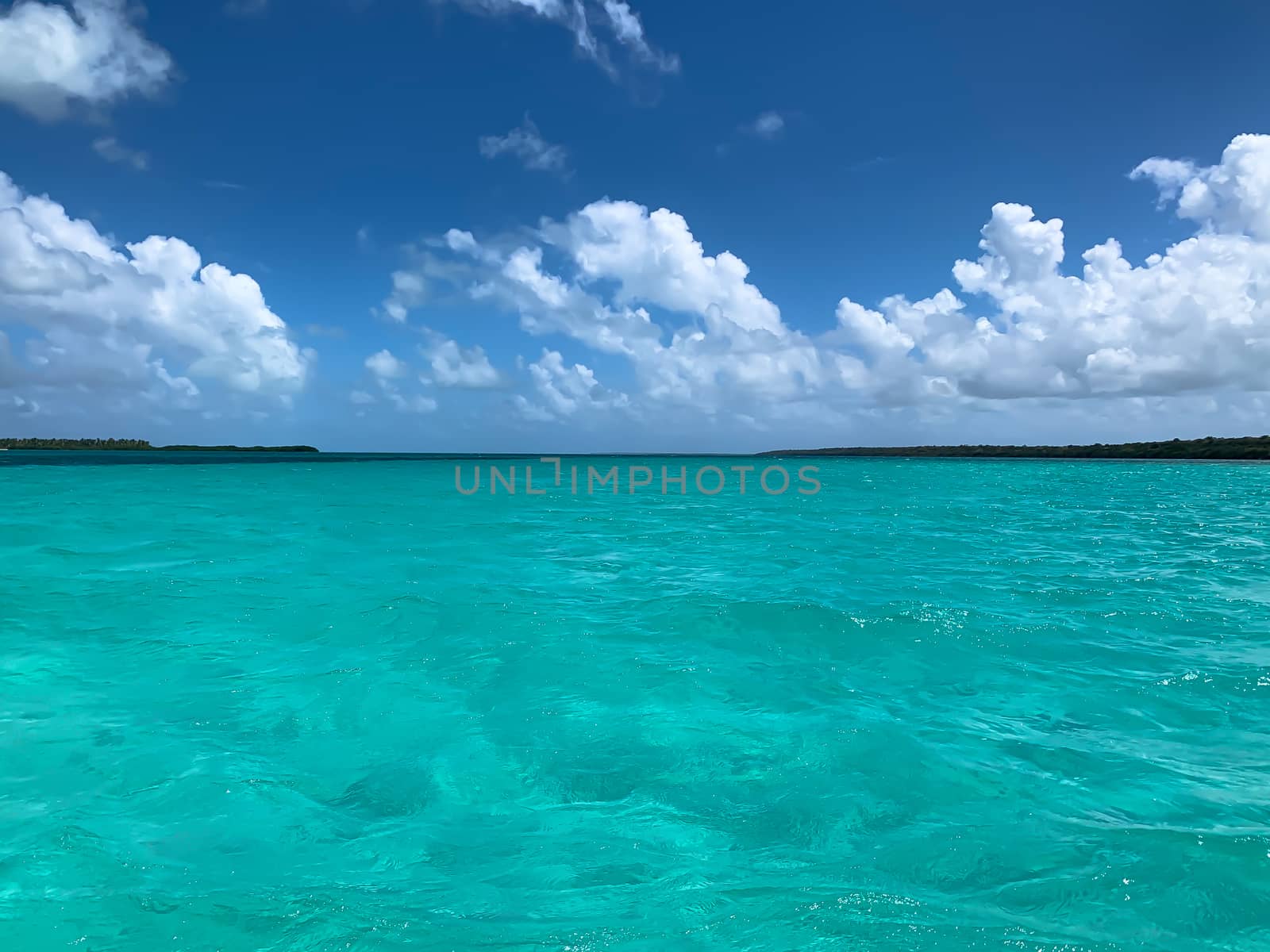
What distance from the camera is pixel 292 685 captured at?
26.4ft

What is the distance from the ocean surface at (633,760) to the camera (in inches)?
158

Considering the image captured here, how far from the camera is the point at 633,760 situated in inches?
247

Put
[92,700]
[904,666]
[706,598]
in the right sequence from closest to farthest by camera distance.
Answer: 1. [92,700]
2. [904,666]
3. [706,598]

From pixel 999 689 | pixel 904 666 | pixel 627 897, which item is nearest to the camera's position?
pixel 627 897

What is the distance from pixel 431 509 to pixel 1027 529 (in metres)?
25.9

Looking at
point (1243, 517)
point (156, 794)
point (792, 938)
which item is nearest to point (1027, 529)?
point (1243, 517)

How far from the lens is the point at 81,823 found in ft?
16.0

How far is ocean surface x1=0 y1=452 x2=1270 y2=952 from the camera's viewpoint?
13.1 feet

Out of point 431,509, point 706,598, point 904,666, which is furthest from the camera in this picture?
point 431,509

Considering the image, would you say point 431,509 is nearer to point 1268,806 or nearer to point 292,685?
point 292,685

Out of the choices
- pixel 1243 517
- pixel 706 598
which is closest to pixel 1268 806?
pixel 706 598

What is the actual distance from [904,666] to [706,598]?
171 inches

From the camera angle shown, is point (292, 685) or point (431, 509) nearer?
point (292, 685)

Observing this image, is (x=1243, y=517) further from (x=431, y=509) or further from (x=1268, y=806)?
(x=431, y=509)
